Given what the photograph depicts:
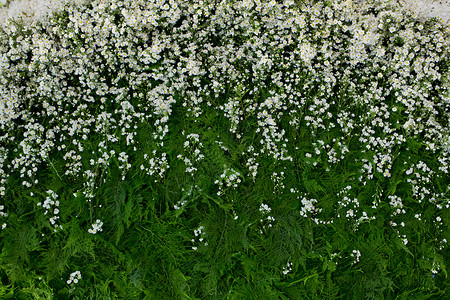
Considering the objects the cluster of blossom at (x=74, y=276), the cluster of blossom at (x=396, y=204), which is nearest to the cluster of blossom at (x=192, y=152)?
the cluster of blossom at (x=74, y=276)

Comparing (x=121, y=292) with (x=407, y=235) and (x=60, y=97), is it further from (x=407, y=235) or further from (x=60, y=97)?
(x=407, y=235)

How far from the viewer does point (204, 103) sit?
381 centimetres

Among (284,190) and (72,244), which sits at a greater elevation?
(284,190)

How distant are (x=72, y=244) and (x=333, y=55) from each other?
3329 mm

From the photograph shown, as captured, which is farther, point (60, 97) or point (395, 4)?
point (395, 4)

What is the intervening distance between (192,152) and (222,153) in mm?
310

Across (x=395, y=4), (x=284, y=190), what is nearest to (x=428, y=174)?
(x=284, y=190)

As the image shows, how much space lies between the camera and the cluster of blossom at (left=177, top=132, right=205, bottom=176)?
136 inches

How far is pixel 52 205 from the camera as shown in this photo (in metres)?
3.49

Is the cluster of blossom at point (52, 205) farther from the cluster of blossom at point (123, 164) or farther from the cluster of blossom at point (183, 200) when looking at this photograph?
the cluster of blossom at point (183, 200)

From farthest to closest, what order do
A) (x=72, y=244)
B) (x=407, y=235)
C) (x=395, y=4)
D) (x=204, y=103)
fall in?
(x=395, y=4), (x=204, y=103), (x=407, y=235), (x=72, y=244)

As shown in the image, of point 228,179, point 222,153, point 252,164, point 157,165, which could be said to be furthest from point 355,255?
point 157,165

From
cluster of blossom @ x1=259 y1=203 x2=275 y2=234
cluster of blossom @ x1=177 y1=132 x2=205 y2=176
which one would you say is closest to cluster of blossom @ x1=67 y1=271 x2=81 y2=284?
cluster of blossom @ x1=177 y1=132 x2=205 y2=176

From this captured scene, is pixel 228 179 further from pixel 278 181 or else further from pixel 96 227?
pixel 96 227
